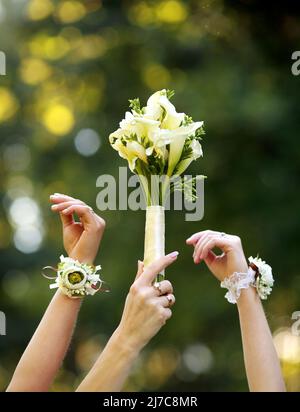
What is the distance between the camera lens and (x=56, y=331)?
9.46ft

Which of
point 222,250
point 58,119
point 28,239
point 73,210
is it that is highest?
point 58,119

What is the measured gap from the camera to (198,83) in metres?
11.0

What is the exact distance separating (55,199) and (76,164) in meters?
9.04

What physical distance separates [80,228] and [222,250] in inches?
23.7

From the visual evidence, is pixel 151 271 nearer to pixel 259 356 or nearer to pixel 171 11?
pixel 259 356

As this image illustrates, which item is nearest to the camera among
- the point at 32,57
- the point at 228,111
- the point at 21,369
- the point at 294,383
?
the point at 21,369

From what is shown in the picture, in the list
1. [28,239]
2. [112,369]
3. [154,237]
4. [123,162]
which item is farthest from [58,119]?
[112,369]

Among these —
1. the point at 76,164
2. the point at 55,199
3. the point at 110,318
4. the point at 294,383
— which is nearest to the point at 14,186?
the point at 76,164

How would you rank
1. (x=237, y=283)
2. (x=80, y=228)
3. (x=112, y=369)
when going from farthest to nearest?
1. (x=80, y=228)
2. (x=237, y=283)
3. (x=112, y=369)

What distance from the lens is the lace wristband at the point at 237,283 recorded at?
9.16 feet

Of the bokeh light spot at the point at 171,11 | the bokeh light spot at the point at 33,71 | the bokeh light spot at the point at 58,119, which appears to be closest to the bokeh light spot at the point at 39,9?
the bokeh light spot at the point at 33,71

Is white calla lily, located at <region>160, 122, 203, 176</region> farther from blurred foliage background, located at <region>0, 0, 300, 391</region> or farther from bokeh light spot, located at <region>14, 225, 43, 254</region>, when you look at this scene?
bokeh light spot, located at <region>14, 225, 43, 254</region>

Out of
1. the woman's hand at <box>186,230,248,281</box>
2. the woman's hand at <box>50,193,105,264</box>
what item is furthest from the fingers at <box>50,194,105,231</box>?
the woman's hand at <box>186,230,248,281</box>
